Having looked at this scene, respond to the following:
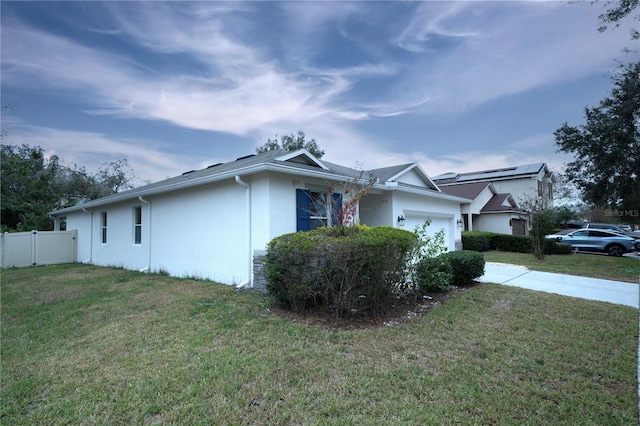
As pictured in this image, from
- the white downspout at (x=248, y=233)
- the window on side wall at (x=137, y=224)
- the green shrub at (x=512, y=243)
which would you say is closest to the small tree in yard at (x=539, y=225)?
the green shrub at (x=512, y=243)

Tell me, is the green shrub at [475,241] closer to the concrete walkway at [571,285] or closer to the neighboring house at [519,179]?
the concrete walkway at [571,285]

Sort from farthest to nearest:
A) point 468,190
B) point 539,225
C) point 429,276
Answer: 1. point 468,190
2. point 539,225
3. point 429,276

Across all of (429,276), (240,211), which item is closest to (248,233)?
(240,211)

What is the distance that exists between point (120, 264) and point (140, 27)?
28.9 feet

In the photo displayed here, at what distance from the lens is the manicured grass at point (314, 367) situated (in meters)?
2.67

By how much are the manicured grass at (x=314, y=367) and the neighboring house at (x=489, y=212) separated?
54.5 ft

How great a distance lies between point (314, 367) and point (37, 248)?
696 inches

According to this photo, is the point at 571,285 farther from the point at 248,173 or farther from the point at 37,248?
the point at 37,248

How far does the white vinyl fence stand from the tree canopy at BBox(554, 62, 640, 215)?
24971mm

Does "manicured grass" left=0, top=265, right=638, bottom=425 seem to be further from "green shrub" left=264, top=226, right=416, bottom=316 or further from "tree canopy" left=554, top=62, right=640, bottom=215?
"tree canopy" left=554, top=62, right=640, bottom=215

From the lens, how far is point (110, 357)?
150 inches

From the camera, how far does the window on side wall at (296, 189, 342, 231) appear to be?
783 cm

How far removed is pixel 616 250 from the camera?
16.7 m

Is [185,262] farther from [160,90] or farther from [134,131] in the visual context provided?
[134,131]
